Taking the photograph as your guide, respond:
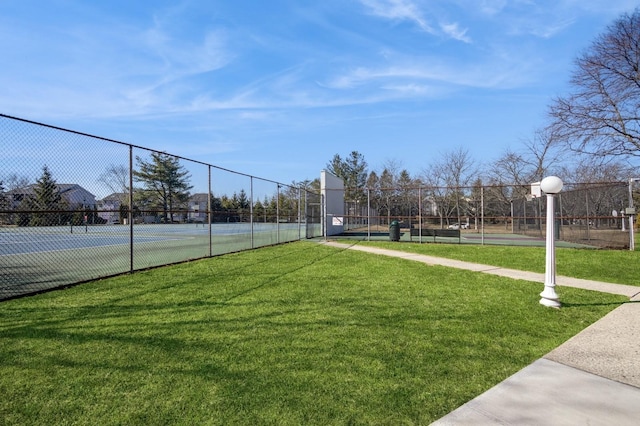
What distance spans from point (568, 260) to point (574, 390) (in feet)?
29.7

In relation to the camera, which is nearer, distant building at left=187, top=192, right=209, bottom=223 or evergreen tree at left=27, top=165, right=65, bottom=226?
evergreen tree at left=27, top=165, right=65, bottom=226

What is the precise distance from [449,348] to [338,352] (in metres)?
1.16

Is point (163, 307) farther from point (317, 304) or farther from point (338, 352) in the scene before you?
point (338, 352)

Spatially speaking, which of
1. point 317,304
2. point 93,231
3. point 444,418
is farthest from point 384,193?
point 444,418

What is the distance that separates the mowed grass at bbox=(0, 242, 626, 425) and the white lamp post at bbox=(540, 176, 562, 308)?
172mm

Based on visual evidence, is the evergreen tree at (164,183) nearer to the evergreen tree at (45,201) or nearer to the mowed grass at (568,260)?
the evergreen tree at (45,201)

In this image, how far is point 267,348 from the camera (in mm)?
3721

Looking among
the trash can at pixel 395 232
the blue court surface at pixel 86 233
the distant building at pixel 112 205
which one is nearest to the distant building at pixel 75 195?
the distant building at pixel 112 205

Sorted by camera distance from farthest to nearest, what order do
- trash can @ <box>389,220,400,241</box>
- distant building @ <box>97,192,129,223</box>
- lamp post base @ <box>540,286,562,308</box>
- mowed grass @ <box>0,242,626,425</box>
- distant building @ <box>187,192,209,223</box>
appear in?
trash can @ <box>389,220,400,241</box> < distant building @ <box>187,192,209,223</box> < distant building @ <box>97,192,129,223</box> < lamp post base @ <box>540,286,562,308</box> < mowed grass @ <box>0,242,626,425</box>

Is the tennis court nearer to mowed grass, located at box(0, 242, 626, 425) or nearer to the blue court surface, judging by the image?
the blue court surface

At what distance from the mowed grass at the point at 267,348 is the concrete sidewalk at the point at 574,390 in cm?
16

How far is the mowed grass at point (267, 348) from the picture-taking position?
2.62 meters

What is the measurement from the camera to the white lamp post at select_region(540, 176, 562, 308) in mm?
5559

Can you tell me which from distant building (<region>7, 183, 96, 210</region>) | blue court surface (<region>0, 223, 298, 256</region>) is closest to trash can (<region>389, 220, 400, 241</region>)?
blue court surface (<region>0, 223, 298, 256</region>)
